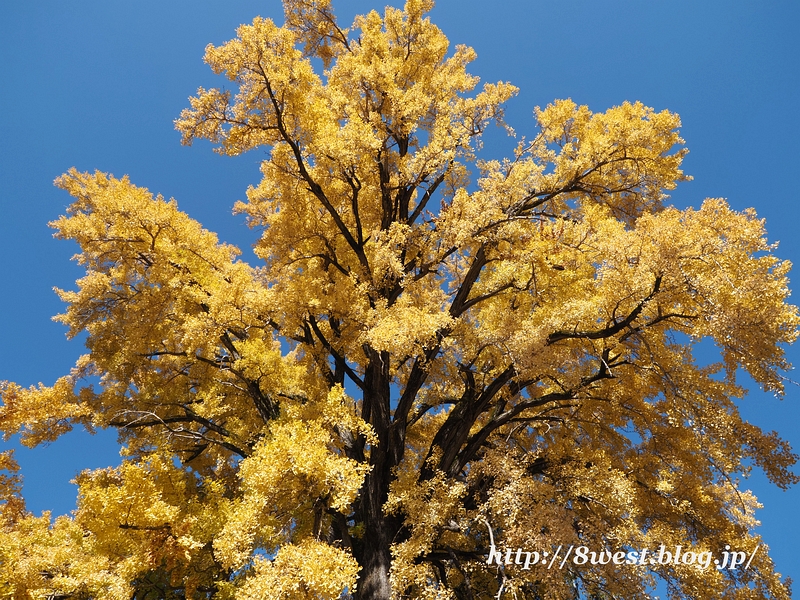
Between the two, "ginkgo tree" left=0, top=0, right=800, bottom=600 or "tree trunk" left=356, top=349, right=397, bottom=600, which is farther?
"tree trunk" left=356, top=349, right=397, bottom=600

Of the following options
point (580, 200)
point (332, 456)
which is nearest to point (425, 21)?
point (580, 200)

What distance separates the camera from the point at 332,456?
5152 millimetres

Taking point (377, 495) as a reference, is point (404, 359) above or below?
above

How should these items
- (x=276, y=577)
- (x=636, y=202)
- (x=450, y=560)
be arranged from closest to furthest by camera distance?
(x=276, y=577) < (x=450, y=560) < (x=636, y=202)

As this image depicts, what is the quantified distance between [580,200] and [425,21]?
4515 millimetres

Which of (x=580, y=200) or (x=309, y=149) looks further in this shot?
(x=580, y=200)

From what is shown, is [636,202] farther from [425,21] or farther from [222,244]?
[222,244]

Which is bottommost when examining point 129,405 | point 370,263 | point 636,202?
point 129,405

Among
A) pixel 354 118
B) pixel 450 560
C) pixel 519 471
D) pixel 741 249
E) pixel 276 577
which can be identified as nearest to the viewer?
pixel 276 577

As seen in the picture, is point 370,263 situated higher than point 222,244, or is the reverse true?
point 222,244

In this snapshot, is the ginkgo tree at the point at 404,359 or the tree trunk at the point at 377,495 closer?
the ginkgo tree at the point at 404,359

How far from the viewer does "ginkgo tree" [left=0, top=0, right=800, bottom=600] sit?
201 inches

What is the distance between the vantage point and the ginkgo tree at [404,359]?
→ 5.11 metres

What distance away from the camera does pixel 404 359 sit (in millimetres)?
7047
